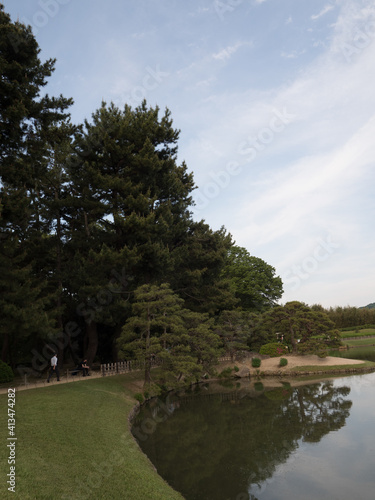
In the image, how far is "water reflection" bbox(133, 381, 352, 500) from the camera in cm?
1020

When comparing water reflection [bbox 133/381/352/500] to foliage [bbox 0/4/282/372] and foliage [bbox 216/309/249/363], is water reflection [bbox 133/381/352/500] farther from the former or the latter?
foliage [bbox 216/309/249/363]

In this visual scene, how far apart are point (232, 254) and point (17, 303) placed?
117 ft

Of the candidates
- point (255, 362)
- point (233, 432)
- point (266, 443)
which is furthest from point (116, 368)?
point (266, 443)

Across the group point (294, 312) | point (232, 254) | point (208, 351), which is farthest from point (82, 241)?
point (232, 254)

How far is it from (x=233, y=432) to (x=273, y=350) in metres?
21.7

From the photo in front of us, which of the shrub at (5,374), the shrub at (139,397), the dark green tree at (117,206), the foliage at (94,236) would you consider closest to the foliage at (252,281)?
the foliage at (94,236)

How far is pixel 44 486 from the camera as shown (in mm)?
7199

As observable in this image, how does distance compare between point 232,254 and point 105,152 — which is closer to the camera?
point 105,152

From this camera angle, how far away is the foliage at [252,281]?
46344 millimetres

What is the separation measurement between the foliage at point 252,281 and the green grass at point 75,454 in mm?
31662

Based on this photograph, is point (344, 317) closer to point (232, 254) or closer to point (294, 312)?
point (232, 254)

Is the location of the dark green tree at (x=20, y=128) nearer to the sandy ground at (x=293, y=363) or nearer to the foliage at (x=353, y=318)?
the sandy ground at (x=293, y=363)

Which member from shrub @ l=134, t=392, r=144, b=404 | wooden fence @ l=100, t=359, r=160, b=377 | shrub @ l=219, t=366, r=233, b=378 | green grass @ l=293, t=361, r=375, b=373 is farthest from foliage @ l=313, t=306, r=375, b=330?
shrub @ l=134, t=392, r=144, b=404

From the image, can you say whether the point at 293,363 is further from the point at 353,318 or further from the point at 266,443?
the point at 353,318
